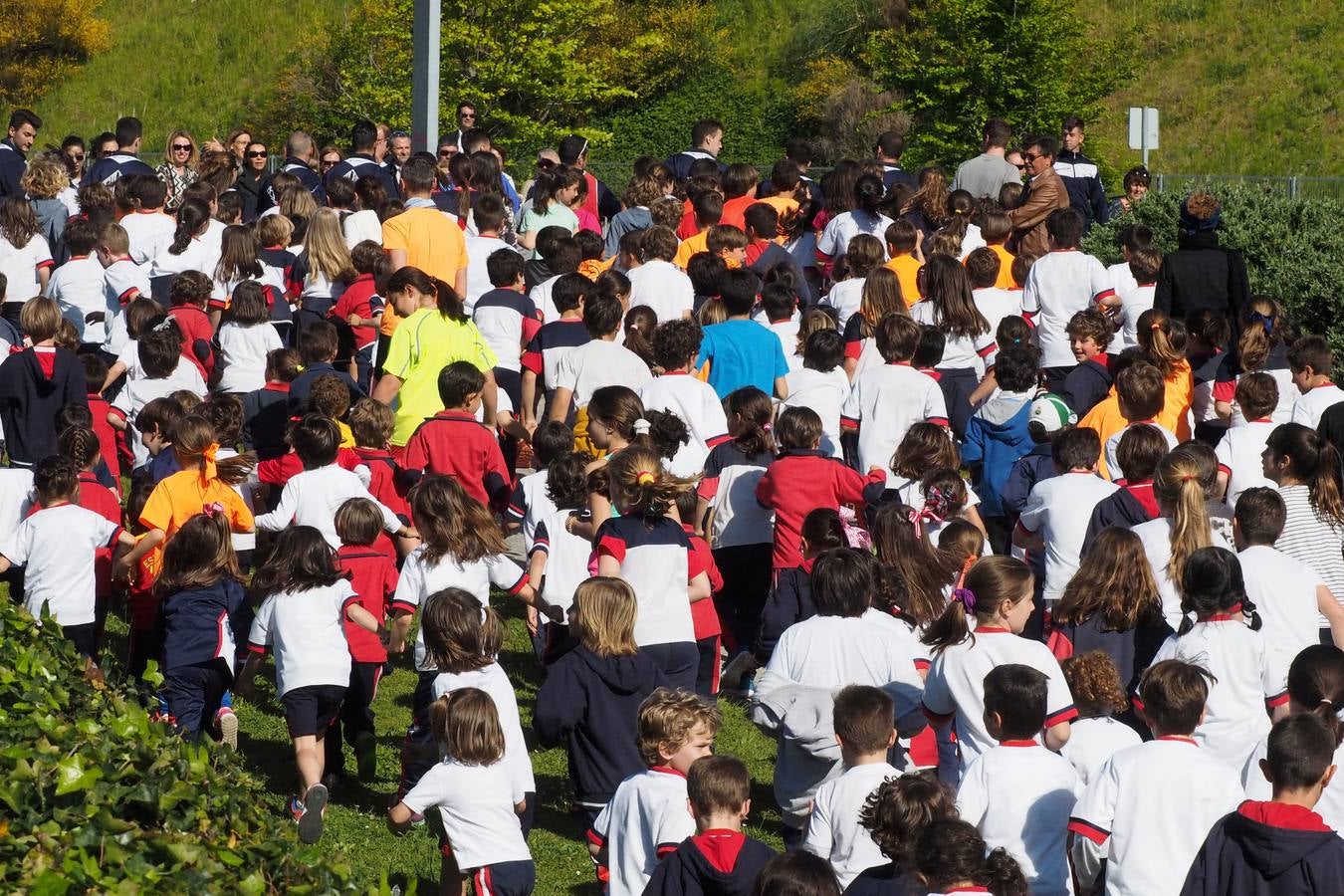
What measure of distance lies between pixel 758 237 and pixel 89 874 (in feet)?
32.6

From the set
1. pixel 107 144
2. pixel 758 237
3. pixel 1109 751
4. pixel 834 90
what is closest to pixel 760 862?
pixel 1109 751

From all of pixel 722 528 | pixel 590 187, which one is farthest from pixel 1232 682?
pixel 590 187

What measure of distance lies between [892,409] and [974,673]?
3.58 m

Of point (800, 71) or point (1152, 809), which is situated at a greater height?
point (1152, 809)

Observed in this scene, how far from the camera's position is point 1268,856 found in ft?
15.0

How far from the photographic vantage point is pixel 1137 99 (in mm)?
40656

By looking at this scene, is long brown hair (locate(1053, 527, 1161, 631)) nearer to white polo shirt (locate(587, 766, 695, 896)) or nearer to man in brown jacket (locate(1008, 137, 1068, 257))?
white polo shirt (locate(587, 766, 695, 896))

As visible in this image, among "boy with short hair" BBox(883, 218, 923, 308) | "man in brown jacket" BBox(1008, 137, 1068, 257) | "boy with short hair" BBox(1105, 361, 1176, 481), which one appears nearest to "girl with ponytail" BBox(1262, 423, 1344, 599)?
"boy with short hair" BBox(1105, 361, 1176, 481)

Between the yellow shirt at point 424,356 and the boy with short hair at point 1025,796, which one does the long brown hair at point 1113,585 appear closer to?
the boy with short hair at point 1025,796

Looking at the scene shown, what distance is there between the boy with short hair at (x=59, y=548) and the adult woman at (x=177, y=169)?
7999 millimetres

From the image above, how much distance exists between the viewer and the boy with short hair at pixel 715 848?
16.4 feet

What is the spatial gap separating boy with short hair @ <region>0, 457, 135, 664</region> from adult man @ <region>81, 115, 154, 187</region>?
7818mm

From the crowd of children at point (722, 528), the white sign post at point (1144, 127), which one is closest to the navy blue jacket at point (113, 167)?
the crowd of children at point (722, 528)

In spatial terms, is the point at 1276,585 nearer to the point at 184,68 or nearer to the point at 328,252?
the point at 328,252
